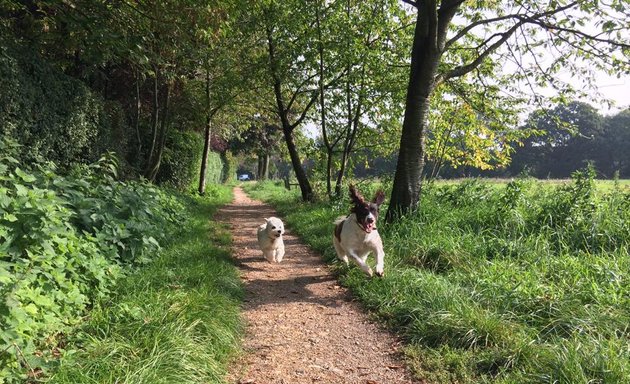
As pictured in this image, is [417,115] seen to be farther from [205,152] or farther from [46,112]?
[205,152]

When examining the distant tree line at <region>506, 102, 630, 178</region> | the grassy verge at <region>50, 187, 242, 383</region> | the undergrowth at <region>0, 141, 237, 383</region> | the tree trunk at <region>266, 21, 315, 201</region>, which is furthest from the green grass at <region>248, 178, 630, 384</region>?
the distant tree line at <region>506, 102, 630, 178</region>

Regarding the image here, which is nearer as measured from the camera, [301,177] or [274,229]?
[274,229]

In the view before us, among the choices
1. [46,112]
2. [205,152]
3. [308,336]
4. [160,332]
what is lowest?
[308,336]

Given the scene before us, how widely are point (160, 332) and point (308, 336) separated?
1.48 m

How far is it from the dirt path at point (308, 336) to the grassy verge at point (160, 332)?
9.7 inches

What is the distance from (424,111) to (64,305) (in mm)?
6411

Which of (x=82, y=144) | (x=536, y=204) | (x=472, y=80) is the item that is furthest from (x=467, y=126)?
(x=82, y=144)

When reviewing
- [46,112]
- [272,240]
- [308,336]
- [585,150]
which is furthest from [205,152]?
[585,150]

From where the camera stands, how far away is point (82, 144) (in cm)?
959

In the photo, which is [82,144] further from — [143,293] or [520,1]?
[520,1]

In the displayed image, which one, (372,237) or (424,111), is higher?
(424,111)

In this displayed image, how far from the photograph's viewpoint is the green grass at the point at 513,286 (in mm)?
3279

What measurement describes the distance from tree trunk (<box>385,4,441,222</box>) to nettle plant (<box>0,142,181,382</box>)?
4.66 m

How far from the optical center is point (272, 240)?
6.85 metres
